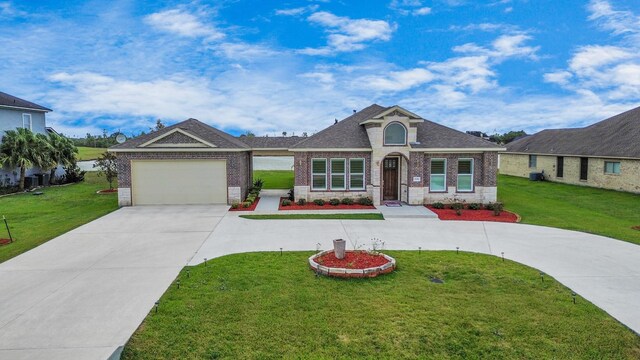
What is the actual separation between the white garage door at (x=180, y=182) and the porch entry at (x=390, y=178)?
27.6 feet

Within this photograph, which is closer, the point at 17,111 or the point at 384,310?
the point at 384,310

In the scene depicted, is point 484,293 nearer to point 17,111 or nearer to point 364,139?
point 364,139

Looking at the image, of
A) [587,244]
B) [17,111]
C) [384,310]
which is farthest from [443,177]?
[17,111]

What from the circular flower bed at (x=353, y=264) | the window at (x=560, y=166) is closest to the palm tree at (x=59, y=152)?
the circular flower bed at (x=353, y=264)

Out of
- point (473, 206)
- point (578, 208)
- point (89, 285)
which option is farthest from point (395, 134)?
point (89, 285)

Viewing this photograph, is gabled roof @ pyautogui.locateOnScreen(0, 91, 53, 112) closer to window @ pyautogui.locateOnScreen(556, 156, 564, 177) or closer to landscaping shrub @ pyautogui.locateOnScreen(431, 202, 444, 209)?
landscaping shrub @ pyautogui.locateOnScreen(431, 202, 444, 209)

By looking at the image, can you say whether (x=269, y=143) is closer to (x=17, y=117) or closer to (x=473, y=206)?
(x=473, y=206)

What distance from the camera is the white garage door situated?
1905cm

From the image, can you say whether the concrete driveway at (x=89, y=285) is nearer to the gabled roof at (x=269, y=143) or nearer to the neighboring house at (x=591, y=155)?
the gabled roof at (x=269, y=143)

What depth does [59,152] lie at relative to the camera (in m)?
28.0

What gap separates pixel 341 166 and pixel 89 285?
43.5 feet

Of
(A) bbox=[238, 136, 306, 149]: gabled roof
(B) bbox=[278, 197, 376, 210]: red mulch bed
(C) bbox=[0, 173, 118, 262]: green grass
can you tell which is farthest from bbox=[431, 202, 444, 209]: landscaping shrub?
(C) bbox=[0, 173, 118, 262]: green grass

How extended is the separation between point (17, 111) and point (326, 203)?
77.4ft

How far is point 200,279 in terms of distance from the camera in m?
8.76
